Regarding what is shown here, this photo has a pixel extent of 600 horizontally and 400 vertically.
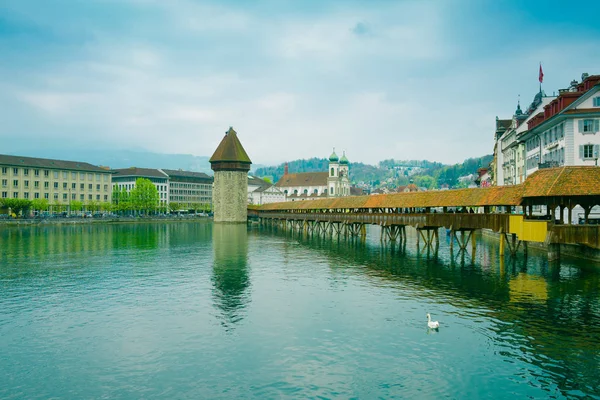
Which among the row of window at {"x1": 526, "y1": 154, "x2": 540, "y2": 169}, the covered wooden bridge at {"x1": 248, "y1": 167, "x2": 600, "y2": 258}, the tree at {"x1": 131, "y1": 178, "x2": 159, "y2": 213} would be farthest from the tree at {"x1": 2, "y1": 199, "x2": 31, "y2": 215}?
the row of window at {"x1": 526, "y1": 154, "x2": 540, "y2": 169}

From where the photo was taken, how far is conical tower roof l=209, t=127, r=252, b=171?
113062mm

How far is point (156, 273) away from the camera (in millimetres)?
31797

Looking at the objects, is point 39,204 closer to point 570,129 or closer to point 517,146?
point 517,146

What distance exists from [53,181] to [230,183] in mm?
38917

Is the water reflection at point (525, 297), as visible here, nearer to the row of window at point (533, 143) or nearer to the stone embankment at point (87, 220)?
the row of window at point (533, 143)

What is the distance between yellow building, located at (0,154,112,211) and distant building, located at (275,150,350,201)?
74674 mm

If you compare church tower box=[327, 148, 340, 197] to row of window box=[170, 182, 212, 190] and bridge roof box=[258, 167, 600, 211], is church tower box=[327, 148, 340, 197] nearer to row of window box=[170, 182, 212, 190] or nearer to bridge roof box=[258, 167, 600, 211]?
row of window box=[170, 182, 212, 190]

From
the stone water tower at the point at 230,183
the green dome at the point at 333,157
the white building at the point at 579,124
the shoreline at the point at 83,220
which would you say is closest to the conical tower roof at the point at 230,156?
the stone water tower at the point at 230,183

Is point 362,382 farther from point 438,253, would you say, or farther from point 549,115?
point 549,115

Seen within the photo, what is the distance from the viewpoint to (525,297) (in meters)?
23.1

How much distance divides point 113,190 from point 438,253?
366 feet

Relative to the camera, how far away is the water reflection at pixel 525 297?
14406 mm

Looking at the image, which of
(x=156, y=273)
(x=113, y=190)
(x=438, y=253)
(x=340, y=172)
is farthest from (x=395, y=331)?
(x=340, y=172)

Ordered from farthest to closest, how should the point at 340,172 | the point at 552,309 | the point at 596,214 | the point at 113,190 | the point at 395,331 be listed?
the point at 340,172, the point at 113,190, the point at 596,214, the point at 552,309, the point at 395,331
